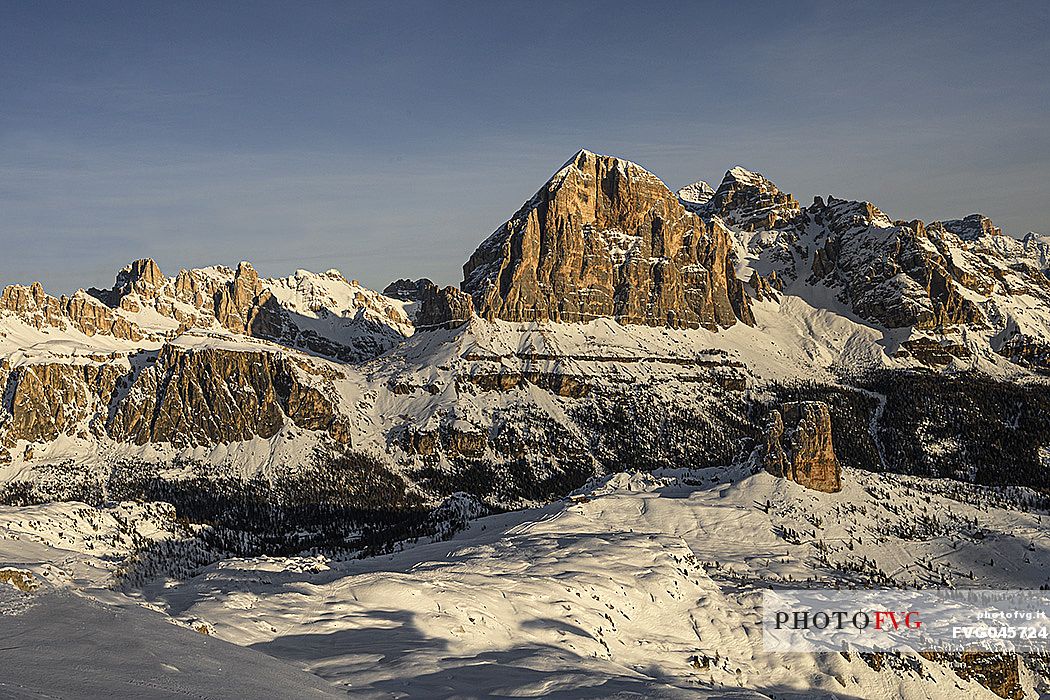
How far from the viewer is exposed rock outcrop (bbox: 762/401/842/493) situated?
12712 cm

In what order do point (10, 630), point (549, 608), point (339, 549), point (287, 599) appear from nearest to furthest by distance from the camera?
point (10, 630) → point (287, 599) → point (549, 608) → point (339, 549)

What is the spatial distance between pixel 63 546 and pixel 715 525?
87.4 metres

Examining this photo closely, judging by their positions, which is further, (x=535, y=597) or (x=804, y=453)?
(x=804, y=453)

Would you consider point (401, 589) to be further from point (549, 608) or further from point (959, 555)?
point (959, 555)

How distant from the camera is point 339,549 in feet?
521

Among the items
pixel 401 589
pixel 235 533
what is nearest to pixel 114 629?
pixel 401 589

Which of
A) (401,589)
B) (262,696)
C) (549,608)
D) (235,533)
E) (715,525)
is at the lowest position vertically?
(235,533)

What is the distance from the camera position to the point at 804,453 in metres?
127

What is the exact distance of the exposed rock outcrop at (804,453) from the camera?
12712cm

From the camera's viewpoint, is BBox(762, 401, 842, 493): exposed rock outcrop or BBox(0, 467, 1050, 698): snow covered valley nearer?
BBox(0, 467, 1050, 698): snow covered valley

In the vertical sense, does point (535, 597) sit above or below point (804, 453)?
above

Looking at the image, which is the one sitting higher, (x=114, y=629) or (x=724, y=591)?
(x=114, y=629)

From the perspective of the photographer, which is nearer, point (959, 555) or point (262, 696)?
point (262, 696)

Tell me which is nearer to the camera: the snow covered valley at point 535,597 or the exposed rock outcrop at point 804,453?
the snow covered valley at point 535,597
